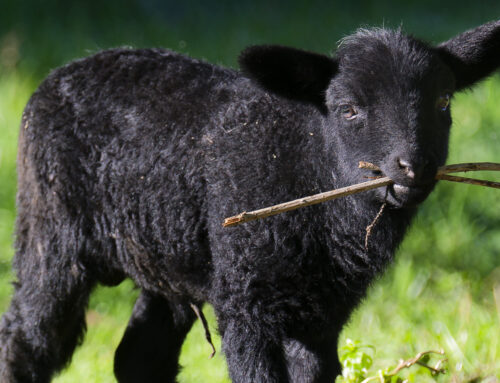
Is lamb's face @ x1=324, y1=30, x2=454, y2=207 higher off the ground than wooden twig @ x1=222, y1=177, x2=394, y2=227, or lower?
higher

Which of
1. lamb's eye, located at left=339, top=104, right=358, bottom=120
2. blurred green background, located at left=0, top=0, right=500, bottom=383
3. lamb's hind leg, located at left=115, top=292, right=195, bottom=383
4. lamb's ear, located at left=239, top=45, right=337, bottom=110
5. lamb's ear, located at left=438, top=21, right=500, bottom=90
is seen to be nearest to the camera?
lamb's eye, located at left=339, top=104, right=358, bottom=120

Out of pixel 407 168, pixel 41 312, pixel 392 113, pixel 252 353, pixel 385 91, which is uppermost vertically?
pixel 385 91

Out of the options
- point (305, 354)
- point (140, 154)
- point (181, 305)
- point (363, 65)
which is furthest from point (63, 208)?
point (363, 65)

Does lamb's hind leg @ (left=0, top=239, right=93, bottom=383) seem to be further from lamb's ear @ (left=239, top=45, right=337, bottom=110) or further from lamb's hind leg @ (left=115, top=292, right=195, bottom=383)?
lamb's ear @ (left=239, top=45, right=337, bottom=110)

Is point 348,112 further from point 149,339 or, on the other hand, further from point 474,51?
point 149,339

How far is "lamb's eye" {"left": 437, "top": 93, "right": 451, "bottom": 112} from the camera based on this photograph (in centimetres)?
378

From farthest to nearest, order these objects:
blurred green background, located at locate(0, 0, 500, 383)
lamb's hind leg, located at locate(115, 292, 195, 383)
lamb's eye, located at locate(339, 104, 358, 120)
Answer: blurred green background, located at locate(0, 0, 500, 383) < lamb's hind leg, located at locate(115, 292, 195, 383) < lamb's eye, located at locate(339, 104, 358, 120)

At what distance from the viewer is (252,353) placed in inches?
155

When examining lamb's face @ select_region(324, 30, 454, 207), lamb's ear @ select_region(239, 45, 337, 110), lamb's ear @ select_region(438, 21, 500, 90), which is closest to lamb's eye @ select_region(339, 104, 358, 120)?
lamb's face @ select_region(324, 30, 454, 207)

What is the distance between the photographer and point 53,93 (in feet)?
14.9

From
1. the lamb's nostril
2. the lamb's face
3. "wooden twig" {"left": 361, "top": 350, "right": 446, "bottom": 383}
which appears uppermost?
the lamb's face

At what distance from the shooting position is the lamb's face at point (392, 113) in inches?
137

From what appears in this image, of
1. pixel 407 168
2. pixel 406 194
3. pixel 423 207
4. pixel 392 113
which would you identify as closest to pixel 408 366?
pixel 406 194

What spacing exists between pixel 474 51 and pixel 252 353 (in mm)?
1745
